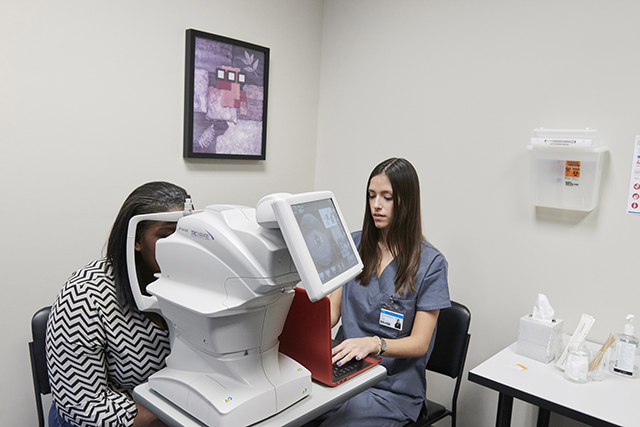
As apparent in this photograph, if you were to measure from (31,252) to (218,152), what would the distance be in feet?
3.03

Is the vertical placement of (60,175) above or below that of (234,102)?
below

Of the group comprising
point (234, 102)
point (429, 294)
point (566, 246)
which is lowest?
point (429, 294)

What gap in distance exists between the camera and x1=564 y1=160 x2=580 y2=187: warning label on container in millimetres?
1896

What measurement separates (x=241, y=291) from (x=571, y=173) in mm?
1491

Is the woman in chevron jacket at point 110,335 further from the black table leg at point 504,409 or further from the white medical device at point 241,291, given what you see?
the black table leg at point 504,409

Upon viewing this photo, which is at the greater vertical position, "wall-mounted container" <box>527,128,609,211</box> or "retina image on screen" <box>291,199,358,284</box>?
"wall-mounted container" <box>527,128,609,211</box>

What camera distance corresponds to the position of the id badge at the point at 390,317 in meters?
1.75

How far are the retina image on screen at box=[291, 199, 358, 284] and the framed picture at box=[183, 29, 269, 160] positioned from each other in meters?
1.34

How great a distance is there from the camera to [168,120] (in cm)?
222

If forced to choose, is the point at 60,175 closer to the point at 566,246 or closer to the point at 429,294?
the point at 429,294

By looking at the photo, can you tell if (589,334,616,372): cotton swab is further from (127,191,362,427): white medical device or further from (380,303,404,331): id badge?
(127,191,362,427): white medical device

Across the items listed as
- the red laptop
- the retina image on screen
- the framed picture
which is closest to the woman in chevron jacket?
the red laptop

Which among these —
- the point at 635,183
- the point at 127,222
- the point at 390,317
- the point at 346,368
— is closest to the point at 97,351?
the point at 127,222

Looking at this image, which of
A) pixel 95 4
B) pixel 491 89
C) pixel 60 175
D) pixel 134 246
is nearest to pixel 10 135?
pixel 60 175
